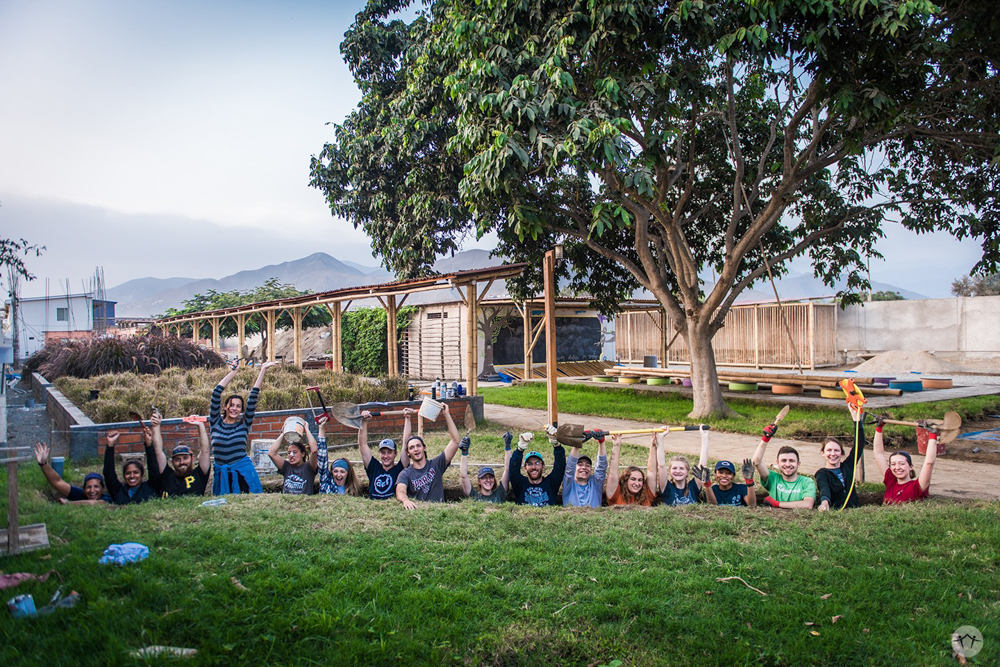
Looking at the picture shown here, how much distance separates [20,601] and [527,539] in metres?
2.47

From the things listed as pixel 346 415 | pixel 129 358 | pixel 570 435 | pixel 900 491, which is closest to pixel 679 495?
pixel 570 435

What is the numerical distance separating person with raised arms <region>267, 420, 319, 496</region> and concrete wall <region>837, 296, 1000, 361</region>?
2443 cm

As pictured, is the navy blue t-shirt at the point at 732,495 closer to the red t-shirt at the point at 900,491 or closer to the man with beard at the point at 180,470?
the red t-shirt at the point at 900,491

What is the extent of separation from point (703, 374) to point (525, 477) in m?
6.64

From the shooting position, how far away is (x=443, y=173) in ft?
39.5

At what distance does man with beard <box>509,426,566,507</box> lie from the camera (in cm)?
534

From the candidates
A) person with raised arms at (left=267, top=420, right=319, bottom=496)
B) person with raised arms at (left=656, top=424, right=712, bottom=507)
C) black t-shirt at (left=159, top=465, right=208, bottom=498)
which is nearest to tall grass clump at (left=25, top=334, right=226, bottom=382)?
black t-shirt at (left=159, top=465, right=208, bottom=498)

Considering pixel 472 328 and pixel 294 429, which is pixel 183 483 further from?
pixel 472 328

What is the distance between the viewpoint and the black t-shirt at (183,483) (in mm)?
Answer: 5258

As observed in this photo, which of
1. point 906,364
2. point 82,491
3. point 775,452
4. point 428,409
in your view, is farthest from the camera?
point 906,364

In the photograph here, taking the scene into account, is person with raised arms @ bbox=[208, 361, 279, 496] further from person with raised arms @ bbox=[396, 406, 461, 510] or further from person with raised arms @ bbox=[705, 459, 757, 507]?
person with raised arms @ bbox=[705, 459, 757, 507]

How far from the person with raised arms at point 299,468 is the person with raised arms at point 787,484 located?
3.75 metres

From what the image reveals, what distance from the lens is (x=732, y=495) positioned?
5.26 meters

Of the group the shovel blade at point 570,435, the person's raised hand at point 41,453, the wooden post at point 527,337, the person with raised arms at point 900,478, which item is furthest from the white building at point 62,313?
the person with raised arms at point 900,478
